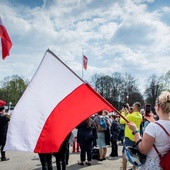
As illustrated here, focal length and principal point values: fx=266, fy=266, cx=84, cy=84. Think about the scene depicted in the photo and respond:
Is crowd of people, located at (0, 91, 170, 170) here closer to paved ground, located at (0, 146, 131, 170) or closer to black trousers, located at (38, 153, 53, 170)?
black trousers, located at (38, 153, 53, 170)

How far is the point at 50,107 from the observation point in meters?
3.47

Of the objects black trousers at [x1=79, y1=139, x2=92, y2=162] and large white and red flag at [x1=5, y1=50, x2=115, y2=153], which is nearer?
large white and red flag at [x1=5, y1=50, x2=115, y2=153]

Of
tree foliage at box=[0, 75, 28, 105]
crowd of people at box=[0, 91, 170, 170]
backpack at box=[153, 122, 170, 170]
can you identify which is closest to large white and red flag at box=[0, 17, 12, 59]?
crowd of people at box=[0, 91, 170, 170]

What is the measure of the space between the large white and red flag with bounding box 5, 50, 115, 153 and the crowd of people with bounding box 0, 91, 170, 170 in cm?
50

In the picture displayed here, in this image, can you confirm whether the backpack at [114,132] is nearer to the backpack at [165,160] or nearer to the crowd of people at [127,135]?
the crowd of people at [127,135]

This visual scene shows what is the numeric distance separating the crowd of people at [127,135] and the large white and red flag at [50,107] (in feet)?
1.63

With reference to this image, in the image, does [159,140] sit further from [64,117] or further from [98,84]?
[98,84]

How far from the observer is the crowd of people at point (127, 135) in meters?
2.61

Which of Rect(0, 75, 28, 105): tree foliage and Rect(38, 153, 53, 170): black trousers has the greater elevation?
Rect(0, 75, 28, 105): tree foliage

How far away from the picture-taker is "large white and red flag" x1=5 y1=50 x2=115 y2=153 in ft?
10.9

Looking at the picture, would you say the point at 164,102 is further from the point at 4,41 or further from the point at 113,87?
the point at 113,87

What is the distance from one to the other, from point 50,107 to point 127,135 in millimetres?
3326

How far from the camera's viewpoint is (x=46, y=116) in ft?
11.3

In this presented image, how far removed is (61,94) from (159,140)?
146cm
